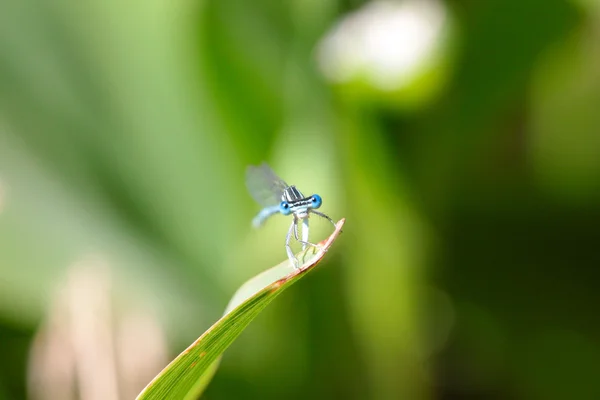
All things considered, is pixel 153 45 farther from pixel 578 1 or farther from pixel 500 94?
pixel 578 1

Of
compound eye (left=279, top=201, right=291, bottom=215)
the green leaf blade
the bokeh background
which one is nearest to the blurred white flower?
the bokeh background

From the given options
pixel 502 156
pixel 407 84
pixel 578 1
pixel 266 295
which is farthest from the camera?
Result: pixel 502 156

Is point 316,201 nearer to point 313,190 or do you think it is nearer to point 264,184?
point 264,184

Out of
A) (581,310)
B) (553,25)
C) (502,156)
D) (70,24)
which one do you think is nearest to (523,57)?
(553,25)

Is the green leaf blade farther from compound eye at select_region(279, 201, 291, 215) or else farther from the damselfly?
compound eye at select_region(279, 201, 291, 215)

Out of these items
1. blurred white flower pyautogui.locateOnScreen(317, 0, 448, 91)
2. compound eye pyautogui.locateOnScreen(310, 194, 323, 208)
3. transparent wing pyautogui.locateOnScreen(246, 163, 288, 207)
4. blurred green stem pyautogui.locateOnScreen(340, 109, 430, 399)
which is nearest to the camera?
compound eye pyautogui.locateOnScreen(310, 194, 323, 208)

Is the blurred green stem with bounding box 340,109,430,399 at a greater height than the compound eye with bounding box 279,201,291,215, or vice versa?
the compound eye with bounding box 279,201,291,215

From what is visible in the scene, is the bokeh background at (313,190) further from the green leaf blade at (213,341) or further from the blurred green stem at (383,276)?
the green leaf blade at (213,341)

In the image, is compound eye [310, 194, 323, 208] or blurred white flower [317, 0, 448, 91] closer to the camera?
compound eye [310, 194, 323, 208]
